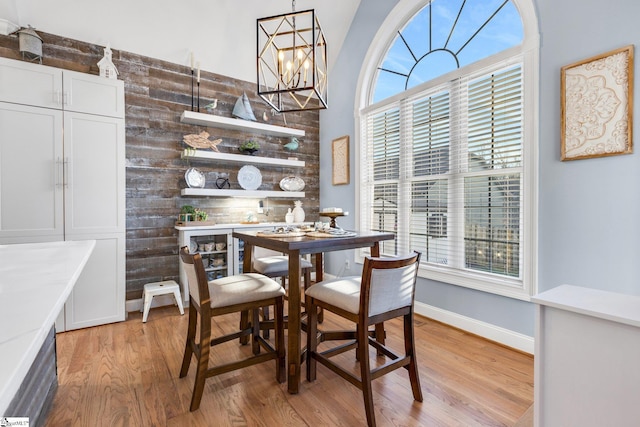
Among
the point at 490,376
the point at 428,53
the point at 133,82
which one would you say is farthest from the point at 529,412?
the point at 133,82

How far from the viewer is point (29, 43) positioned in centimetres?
275

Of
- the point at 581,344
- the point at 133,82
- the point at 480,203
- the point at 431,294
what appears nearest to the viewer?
the point at 581,344

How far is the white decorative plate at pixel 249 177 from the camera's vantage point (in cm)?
402

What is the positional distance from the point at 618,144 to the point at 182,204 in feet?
12.7

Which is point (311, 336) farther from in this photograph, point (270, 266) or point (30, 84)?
point (30, 84)

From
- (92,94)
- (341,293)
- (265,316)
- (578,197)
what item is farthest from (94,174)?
(578,197)

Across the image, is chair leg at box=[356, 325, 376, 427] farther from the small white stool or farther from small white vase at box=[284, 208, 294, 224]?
small white vase at box=[284, 208, 294, 224]

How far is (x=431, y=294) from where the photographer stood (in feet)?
10.0

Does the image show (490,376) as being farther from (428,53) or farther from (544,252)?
(428,53)

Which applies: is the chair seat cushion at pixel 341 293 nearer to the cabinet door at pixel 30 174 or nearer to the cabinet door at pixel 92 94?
the cabinet door at pixel 30 174

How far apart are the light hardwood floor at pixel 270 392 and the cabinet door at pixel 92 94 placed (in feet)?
6.79

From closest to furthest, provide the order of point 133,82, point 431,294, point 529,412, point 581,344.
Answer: point 581,344
point 529,412
point 431,294
point 133,82

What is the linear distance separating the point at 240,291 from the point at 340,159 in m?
2.84

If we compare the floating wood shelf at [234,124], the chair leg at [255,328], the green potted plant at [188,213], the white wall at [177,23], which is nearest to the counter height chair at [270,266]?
the chair leg at [255,328]
